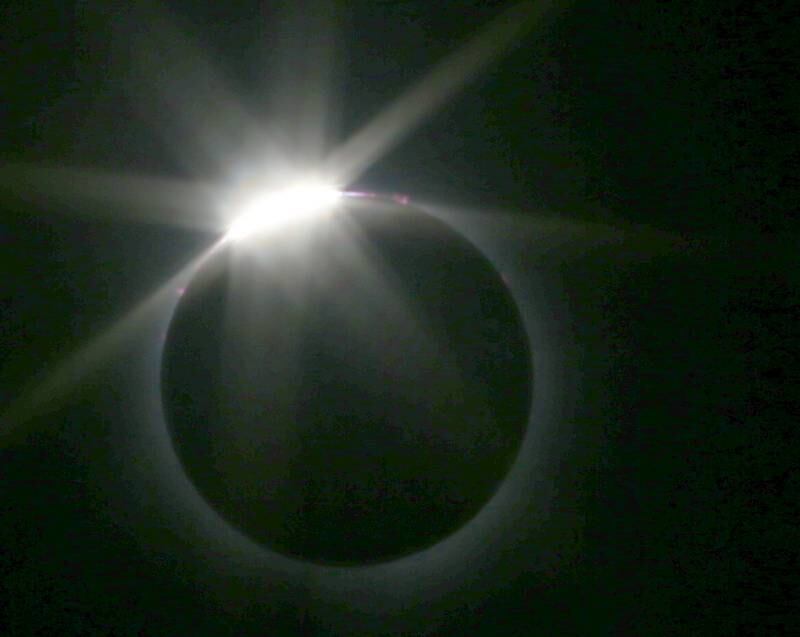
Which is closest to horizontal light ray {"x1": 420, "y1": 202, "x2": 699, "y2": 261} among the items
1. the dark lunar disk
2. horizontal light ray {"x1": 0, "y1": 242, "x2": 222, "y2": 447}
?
the dark lunar disk

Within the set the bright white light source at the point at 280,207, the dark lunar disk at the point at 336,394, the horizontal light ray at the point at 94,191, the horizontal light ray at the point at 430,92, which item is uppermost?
the horizontal light ray at the point at 430,92

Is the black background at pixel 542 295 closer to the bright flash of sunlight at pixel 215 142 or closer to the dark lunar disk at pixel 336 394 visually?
the bright flash of sunlight at pixel 215 142

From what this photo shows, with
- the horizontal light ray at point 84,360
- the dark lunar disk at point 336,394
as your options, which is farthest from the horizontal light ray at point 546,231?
the horizontal light ray at point 84,360

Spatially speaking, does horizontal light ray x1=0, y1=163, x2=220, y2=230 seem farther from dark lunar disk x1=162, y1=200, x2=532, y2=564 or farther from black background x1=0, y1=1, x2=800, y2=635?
dark lunar disk x1=162, y1=200, x2=532, y2=564

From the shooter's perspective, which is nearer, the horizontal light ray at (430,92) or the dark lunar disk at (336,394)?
the dark lunar disk at (336,394)

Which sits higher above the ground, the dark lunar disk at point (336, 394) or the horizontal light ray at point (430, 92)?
the horizontal light ray at point (430, 92)

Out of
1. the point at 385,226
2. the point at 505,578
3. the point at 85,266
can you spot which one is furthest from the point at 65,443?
the point at 505,578
